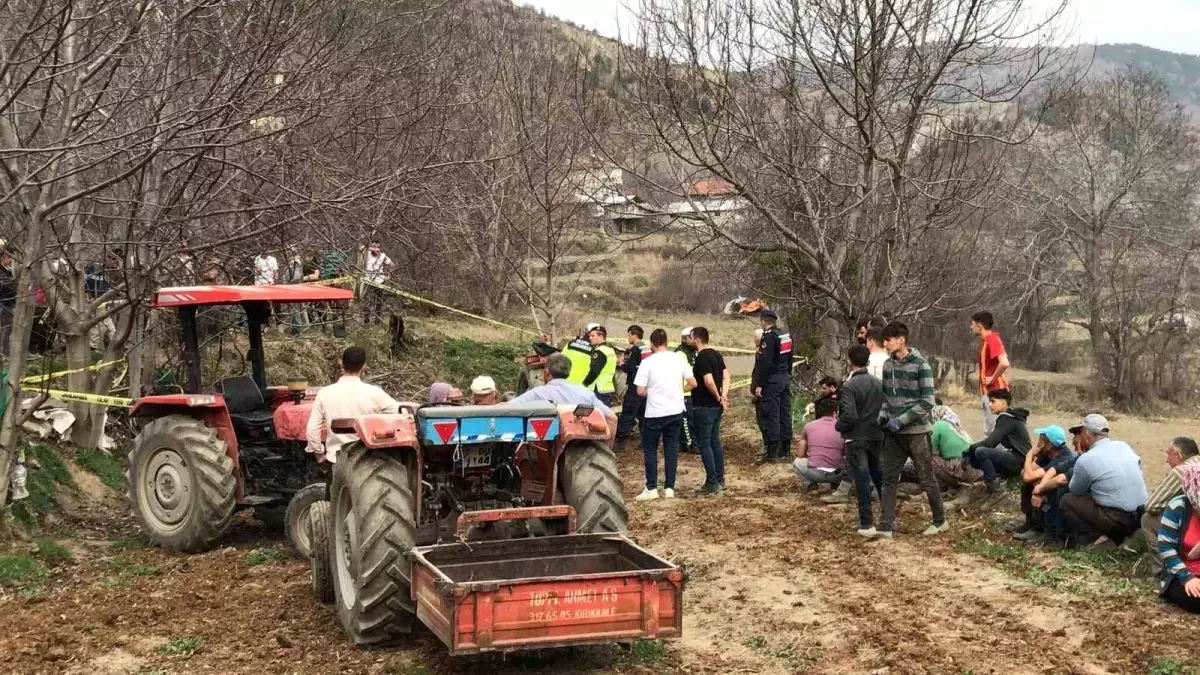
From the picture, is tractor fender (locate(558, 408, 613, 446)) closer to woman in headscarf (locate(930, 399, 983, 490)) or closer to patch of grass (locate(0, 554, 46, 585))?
patch of grass (locate(0, 554, 46, 585))

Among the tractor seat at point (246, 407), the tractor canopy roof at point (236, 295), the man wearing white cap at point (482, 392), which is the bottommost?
the tractor seat at point (246, 407)

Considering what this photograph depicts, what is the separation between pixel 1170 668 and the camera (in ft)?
19.6

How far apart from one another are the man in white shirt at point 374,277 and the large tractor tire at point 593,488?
10235 millimetres

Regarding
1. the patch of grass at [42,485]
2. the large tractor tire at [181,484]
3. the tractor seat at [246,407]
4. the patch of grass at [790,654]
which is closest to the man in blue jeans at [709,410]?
the tractor seat at [246,407]

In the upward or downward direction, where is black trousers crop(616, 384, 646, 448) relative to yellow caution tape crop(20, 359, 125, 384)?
downward

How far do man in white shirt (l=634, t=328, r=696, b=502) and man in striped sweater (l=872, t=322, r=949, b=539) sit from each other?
2411 millimetres

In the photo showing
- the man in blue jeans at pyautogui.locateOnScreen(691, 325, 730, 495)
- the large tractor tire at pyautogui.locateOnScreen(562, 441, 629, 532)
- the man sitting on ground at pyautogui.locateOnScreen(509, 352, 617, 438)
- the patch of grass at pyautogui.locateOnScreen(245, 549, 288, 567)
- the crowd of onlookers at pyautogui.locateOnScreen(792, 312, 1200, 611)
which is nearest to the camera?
the large tractor tire at pyautogui.locateOnScreen(562, 441, 629, 532)

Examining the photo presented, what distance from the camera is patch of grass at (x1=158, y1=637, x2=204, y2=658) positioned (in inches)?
260

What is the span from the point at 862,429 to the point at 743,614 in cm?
269

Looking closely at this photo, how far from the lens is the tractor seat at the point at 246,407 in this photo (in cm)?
948

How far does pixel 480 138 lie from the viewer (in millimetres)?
20578

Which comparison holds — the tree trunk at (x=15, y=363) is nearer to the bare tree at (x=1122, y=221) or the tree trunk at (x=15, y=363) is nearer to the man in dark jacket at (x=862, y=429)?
the man in dark jacket at (x=862, y=429)

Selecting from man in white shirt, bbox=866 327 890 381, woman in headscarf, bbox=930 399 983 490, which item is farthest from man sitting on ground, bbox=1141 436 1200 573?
man in white shirt, bbox=866 327 890 381

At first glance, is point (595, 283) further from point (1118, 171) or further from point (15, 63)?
point (15, 63)
